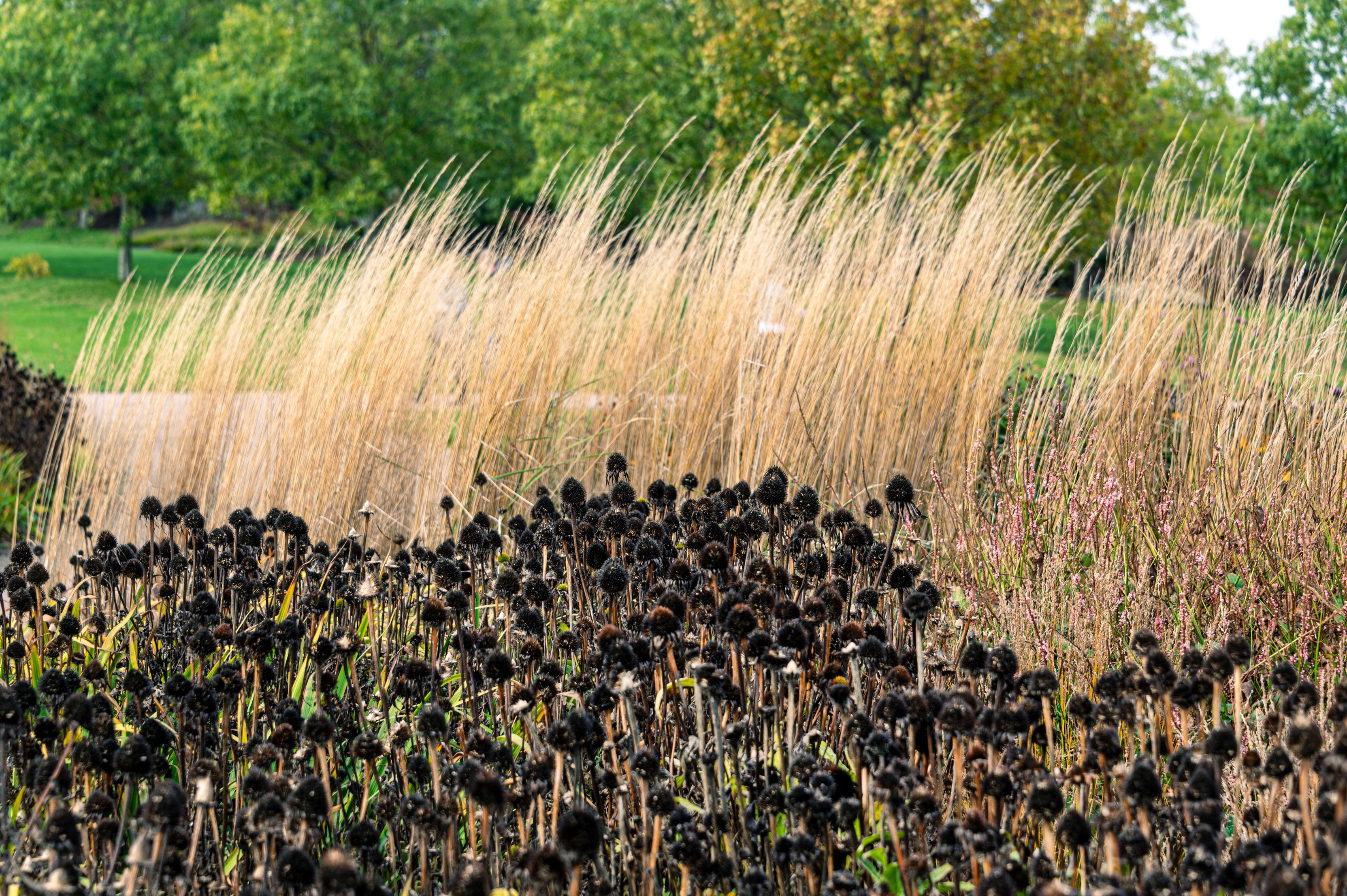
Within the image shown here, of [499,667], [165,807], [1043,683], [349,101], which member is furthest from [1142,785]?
[349,101]

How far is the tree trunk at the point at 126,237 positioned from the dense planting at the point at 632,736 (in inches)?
984

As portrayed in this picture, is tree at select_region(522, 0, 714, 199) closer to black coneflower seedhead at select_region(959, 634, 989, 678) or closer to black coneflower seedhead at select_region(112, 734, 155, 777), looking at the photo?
black coneflower seedhead at select_region(959, 634, 989, 678)

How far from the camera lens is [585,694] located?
2.10 meters

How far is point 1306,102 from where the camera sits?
59.2 ft

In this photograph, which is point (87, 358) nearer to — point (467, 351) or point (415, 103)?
point (467, 351)

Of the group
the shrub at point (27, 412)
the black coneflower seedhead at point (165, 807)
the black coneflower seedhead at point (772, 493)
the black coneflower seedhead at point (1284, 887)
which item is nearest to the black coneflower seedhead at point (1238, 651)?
the black coneflower seedhead at point (1284, 887)

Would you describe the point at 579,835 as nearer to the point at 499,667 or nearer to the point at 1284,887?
the point at 499,667

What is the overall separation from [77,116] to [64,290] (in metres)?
3.99

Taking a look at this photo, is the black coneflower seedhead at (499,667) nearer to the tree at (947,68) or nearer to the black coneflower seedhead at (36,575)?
the black coneflower seedhead at (36,575)

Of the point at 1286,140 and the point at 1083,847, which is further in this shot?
the point at 1286,140

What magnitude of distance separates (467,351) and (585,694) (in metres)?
2.16

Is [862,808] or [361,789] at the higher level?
[862,808]

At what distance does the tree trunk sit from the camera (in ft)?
80.7

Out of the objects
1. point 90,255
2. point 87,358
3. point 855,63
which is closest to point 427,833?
point 87,358
